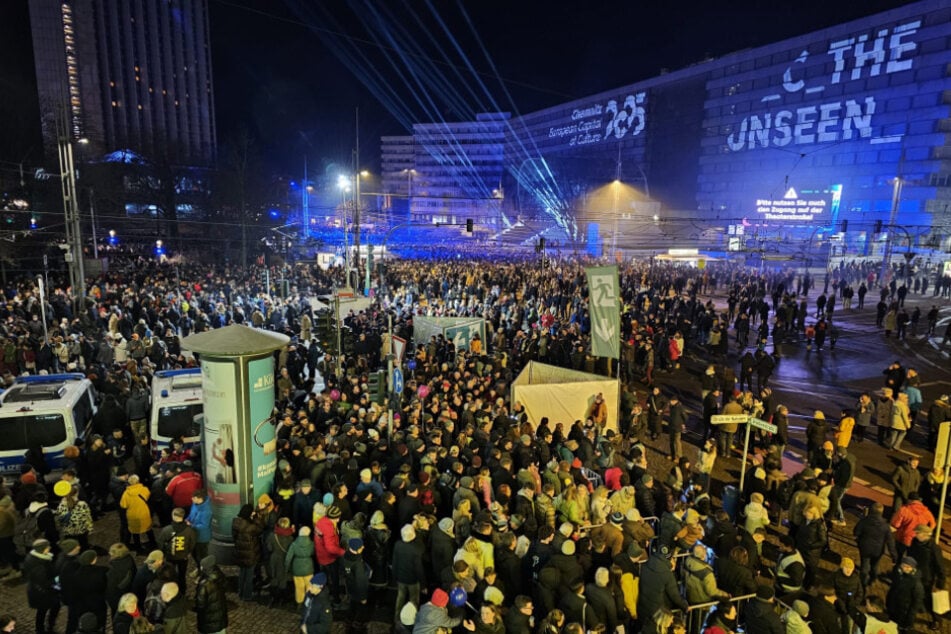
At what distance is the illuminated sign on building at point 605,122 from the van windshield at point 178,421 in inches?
3050

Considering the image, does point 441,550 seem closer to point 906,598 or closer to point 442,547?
point 442,547

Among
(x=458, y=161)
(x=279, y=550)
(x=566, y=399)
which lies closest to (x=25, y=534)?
(x=279, y=550)

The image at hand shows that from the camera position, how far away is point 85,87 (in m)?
74.4

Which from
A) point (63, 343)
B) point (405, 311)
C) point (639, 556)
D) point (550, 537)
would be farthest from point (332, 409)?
point (405, 311)

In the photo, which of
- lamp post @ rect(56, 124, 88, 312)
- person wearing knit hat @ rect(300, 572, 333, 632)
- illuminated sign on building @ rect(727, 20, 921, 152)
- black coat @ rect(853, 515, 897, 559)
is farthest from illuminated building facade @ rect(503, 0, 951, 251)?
person wearing knit hat @ rect(300, 572, 333, 632)

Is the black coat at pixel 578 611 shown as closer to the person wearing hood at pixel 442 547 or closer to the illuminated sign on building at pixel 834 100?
the person wearing hood at pixel 442 547

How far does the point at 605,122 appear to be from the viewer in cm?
8325

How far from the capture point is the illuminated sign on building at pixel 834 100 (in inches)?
1927

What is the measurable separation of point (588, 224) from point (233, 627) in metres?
68.7

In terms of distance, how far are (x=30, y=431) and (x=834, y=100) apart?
6475 cm

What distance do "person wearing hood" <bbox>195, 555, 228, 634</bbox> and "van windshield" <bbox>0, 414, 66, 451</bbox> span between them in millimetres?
5288

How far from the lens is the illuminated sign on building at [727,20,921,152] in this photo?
4894 cm

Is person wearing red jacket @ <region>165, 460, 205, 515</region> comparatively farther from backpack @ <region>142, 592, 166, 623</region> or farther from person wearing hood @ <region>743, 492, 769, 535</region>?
person wearing hood @ <region>743, 492, 769, 535</region>

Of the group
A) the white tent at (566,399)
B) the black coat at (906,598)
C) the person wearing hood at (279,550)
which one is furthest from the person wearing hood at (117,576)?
the black coat at (906,598)
